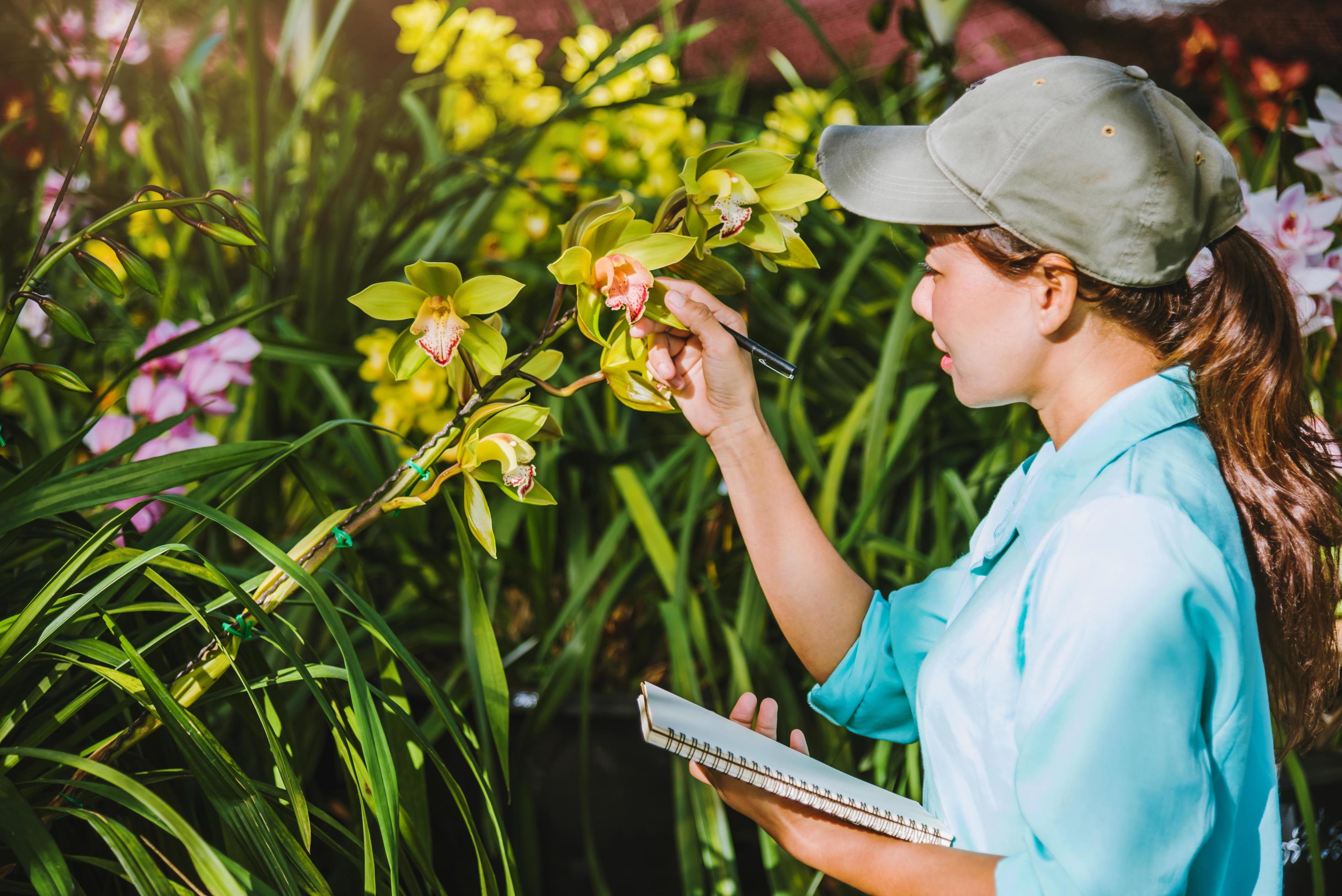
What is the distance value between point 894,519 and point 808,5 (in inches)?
130

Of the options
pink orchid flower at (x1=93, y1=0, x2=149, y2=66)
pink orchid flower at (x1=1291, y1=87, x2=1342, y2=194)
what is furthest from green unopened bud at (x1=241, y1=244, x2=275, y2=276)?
pink orchid flower at (x1=93, y1=0, x2=149, y2=66)

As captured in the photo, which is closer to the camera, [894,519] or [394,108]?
[894,519]

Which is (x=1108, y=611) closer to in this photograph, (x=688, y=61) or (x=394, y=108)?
(x=394, y=108)

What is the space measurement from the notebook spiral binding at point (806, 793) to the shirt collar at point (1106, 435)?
0.23 meters

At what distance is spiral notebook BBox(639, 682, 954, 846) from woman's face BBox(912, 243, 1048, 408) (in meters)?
0.30

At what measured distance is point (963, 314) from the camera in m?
0.75

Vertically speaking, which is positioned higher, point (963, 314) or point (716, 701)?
point (963, 314)

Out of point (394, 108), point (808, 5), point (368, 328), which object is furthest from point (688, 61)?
point (368, 328)

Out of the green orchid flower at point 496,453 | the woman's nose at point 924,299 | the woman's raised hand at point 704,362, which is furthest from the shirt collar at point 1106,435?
the green orchid flower at point 496,453

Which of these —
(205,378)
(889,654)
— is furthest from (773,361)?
(205,378)

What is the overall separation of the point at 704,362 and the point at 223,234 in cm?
39

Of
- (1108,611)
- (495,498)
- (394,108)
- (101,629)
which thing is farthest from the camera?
(394,108)

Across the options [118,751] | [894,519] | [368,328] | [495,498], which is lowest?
[894,519]

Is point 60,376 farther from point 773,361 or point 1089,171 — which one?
point 1089,171
